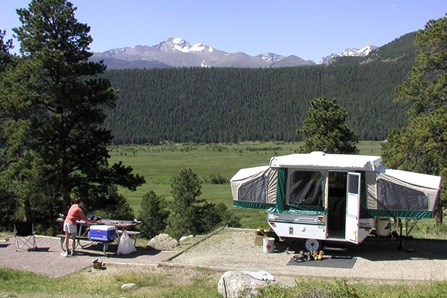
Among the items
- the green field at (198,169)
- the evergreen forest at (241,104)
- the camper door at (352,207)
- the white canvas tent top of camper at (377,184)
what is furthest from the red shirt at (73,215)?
the evergreen forest at (241,104)

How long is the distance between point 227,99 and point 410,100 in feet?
559

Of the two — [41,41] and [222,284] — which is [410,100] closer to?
[41,41]

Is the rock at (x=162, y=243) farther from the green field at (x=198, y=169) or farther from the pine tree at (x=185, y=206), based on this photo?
the green field at (x=198, y=169)

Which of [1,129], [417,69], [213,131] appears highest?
[417,69]

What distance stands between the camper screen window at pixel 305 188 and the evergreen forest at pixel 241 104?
14462 cm

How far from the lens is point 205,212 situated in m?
41.7

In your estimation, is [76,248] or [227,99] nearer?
[76,248]

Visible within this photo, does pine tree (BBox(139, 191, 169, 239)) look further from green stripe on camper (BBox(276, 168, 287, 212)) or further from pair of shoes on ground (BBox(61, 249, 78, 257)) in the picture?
green stripe on camper (BBox(276, 168, 287, 212))

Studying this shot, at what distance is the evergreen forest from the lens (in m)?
168

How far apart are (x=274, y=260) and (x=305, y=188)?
1.93 m

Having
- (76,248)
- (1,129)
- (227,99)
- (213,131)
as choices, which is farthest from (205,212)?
(227,99)

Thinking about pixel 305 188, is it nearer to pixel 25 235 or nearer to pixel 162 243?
pixel 162 243

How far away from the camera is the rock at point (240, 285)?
8.27m

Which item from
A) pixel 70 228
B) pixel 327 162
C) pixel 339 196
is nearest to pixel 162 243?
pixel 70 228
